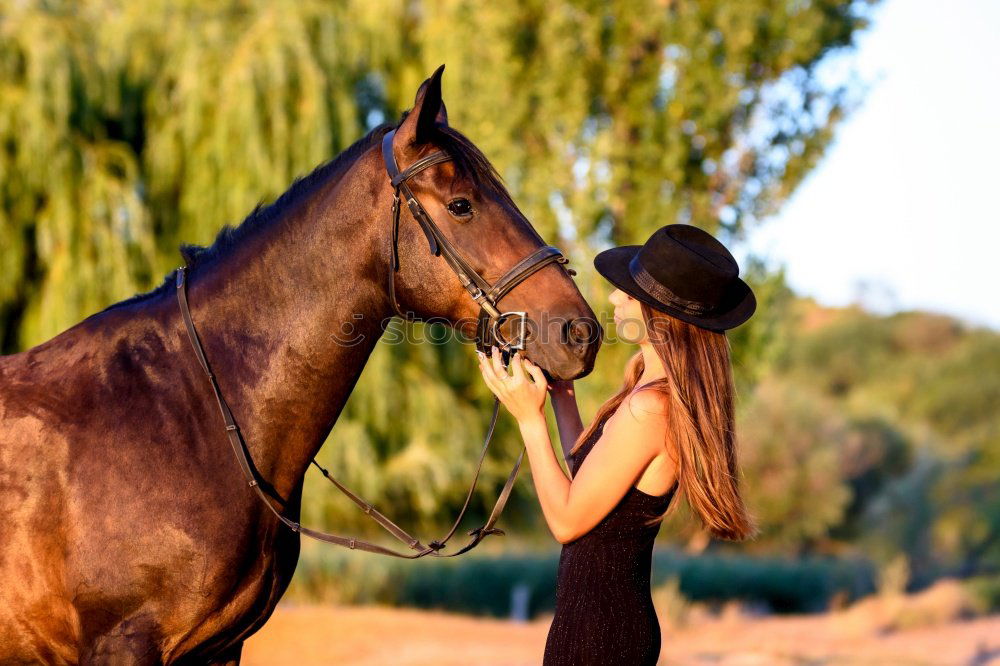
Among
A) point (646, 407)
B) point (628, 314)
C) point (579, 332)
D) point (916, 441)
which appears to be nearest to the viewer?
point (579, 332)

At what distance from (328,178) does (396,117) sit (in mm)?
10379

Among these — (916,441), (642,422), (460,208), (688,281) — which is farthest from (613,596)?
(916,441)

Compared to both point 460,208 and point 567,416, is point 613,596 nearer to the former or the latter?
point 567,416

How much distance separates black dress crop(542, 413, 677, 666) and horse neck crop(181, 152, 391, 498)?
2.75ft

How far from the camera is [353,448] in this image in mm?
11383

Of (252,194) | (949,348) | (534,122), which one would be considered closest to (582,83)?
(534,122)

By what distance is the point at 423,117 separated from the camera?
8.75ft

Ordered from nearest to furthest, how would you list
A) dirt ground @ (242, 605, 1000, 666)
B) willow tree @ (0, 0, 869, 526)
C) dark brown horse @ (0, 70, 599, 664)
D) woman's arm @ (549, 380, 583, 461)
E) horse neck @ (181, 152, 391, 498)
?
1. dark brown horse @ (0, 70, 599, 664)
2. horse neck @ (181, 152, 391, 498)
3. woman's arm @ (549, 380, 583, 461)
4. dirt ground @ (242, 605, 1000, 666)
5. willow tree @ (0, 0, 869, 526)

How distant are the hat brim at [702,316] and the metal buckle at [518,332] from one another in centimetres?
34

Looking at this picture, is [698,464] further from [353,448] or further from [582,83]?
[353,448]

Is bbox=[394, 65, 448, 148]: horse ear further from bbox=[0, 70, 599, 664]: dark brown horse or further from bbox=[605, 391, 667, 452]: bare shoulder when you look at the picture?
bbox=[605, 391, 667, 452]: bare shoulder

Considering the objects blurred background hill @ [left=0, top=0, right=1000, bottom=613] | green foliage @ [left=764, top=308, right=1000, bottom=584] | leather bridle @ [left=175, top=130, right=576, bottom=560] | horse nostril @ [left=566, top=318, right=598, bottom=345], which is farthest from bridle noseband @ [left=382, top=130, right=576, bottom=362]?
green foliage @ [left=764, top=308, right=1000, bottom=584]

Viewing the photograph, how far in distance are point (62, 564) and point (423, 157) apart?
4.66 feet

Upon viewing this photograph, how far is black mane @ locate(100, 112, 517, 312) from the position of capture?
2.72m
